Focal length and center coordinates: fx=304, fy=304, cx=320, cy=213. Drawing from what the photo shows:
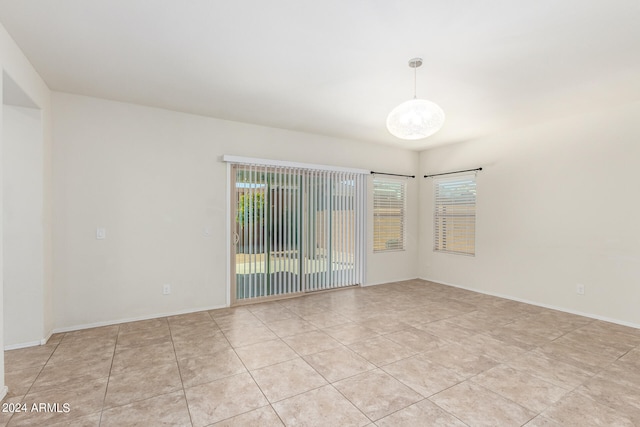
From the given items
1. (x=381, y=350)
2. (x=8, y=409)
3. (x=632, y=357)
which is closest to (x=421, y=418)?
(x=381, y=350)

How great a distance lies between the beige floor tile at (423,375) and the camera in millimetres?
2215

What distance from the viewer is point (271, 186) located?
14.3ft

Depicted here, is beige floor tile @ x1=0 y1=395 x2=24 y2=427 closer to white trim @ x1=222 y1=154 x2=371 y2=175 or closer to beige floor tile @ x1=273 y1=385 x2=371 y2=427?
beige floor tile @ x1=273 y1=385 x2=371 y2=427

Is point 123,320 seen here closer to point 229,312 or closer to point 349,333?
point 229,312

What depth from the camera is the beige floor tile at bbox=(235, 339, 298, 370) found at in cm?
258

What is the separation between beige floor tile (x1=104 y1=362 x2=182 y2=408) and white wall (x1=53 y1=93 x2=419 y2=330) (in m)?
1.41

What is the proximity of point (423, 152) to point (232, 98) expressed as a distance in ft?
13.0

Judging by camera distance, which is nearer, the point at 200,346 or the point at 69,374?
the point at 69,374

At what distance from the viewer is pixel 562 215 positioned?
13.2 feet

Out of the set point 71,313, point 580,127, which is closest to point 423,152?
point 580,127

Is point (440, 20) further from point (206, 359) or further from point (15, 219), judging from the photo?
point (15, 219)

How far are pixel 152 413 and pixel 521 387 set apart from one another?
8.34 ft

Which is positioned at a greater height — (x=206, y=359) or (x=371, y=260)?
(x=371, y=260)

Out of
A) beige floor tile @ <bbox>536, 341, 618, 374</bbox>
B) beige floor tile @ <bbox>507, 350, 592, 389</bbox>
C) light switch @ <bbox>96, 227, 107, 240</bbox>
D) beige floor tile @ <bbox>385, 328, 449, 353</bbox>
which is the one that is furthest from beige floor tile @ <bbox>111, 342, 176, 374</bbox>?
beige floor tile @ <bbox>536, 341, 618, 374</bbox>
